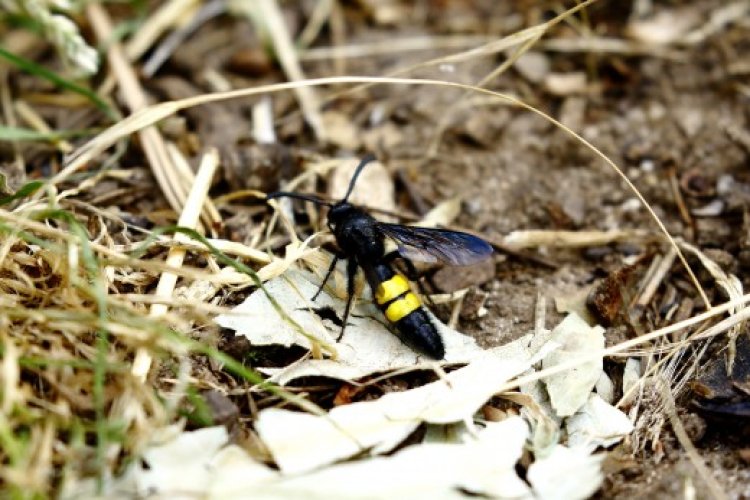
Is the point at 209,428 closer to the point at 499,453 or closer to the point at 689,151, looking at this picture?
the point at 499,453

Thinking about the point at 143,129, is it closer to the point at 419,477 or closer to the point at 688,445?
the point at 419,477

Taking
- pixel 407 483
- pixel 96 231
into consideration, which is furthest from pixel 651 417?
pixel 96 231

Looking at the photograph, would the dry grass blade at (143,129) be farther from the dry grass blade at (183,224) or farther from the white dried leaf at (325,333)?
the white dried leaf at (325,333)

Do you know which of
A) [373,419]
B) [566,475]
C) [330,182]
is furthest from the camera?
[330,182]

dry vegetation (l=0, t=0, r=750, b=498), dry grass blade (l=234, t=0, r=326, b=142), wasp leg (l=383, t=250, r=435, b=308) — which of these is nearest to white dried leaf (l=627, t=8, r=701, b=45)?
dry vegetation (l=0, t=0, r=750, b=498)

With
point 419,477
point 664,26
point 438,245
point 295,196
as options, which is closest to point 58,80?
point 295,196
